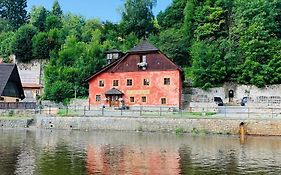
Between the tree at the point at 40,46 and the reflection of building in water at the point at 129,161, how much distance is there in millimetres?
49881

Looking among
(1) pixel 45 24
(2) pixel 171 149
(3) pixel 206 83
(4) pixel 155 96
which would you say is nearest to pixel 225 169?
(2) pixel 171 149

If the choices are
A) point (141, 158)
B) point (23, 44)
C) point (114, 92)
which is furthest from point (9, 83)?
point (141, 158)

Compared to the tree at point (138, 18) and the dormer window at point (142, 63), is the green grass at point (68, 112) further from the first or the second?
the tree at point (138, 18)

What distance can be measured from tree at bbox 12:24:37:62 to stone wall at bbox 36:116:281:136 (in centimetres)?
3582

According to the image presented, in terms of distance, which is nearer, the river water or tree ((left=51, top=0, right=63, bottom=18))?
the river water

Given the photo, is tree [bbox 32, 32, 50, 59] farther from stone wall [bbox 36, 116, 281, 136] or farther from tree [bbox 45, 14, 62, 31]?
stone wall [bbox 36, 116, 281, 136]

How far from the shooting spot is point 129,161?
56.2 ft

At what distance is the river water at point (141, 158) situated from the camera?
15.0 m

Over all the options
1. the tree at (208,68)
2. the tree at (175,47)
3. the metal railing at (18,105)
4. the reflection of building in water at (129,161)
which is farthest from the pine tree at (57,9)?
the reflection of building in water at (129,161)

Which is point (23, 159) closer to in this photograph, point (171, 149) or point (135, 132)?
point (171, 149)

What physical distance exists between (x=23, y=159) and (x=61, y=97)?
36.7m

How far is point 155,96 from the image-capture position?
46500mm

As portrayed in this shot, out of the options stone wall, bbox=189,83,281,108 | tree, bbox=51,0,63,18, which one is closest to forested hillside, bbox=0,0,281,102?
stone wall, bbox=189,83,281,108

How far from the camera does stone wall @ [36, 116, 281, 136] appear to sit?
101ft
